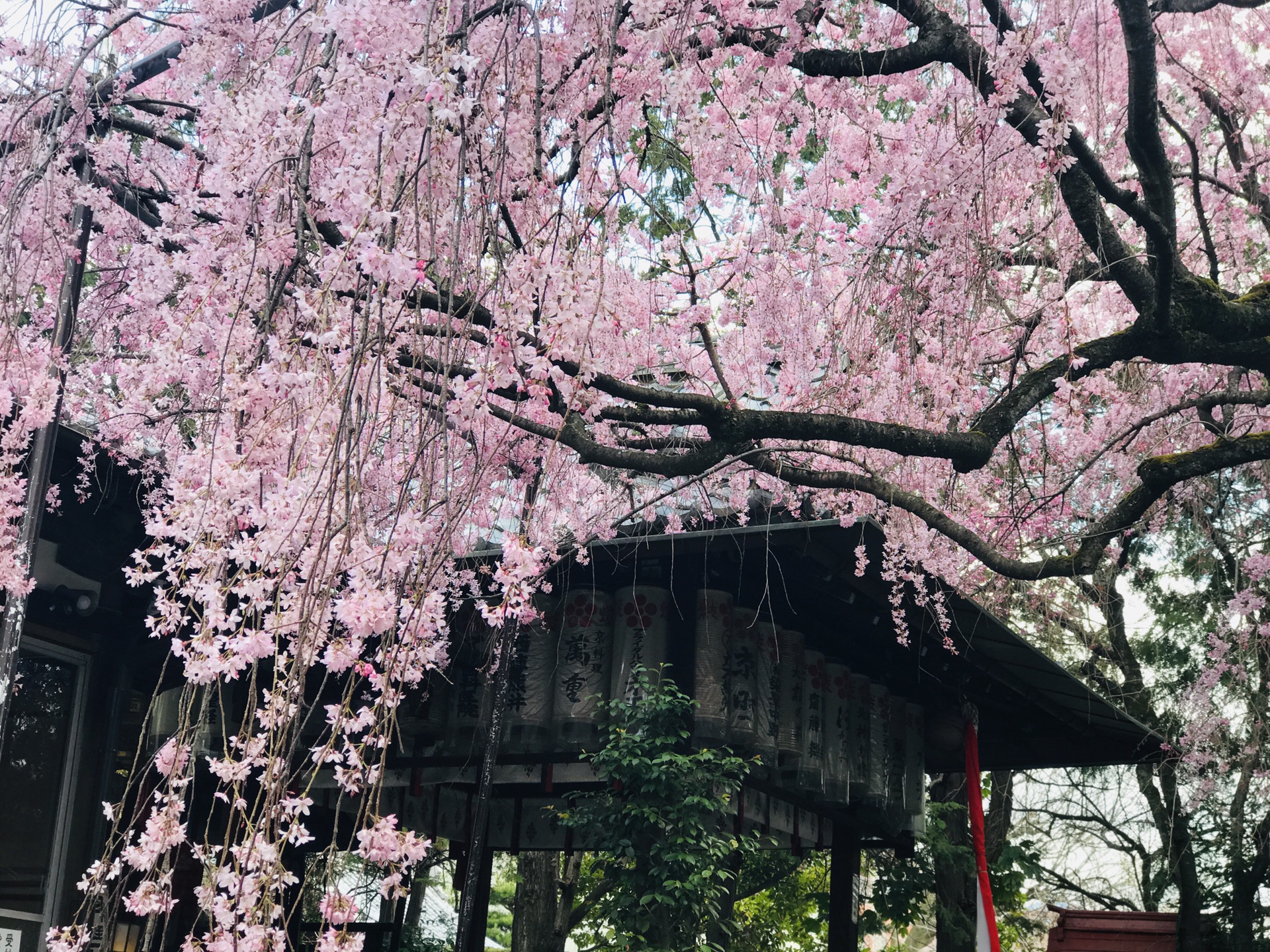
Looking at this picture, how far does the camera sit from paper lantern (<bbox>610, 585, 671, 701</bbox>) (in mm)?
6059

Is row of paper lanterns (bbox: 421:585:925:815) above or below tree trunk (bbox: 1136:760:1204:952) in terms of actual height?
above

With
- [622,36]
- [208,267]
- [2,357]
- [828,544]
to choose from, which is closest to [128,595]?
[2,357]

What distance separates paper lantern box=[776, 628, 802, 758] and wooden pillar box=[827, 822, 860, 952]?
1.78m

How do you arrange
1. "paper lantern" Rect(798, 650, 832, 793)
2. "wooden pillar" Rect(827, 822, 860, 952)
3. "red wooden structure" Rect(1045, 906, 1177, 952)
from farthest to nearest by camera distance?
"red wooden structure" Rect(1045, 906, 1177, 952) < "wooden pillar" Rect(827, 822, 860, 952) < "paper lantern" Rect(798, 650, 832, 793)

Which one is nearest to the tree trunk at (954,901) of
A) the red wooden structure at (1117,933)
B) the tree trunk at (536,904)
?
the red wooden structure at (1117,933)

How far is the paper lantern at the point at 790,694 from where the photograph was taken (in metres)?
6.62

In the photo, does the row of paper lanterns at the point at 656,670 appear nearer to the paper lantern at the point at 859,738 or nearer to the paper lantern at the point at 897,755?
the paper lantern at the point at 859,738

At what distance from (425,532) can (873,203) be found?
14.8 ft

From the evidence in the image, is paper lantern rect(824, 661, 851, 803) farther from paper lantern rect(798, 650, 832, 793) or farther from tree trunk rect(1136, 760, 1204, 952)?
tree trunk rect(1136, 760, 1204, 952)

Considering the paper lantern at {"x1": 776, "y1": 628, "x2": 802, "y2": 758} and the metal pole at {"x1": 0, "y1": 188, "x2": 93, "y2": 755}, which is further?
the paper lantern at {"x1": 776, "y1": 628, "x2": 802, "y2": 758}

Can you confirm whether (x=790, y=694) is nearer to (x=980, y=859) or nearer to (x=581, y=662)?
(x=581, y=662)

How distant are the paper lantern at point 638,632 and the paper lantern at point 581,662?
9 centimetres

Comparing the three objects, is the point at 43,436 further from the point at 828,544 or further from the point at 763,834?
the point at 763,834

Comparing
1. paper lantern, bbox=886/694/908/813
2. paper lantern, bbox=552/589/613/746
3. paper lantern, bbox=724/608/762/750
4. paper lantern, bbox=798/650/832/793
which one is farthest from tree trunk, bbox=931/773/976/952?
paper lantern, bbox=552/589/613/746
